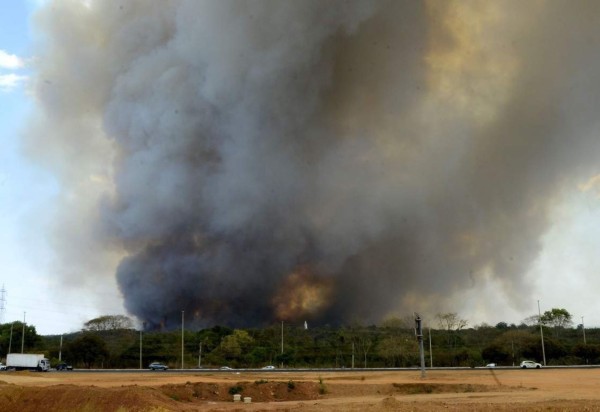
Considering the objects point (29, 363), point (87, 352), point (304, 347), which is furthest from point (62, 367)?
point (304, 347)

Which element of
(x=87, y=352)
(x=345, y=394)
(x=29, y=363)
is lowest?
(x=345, y=394)

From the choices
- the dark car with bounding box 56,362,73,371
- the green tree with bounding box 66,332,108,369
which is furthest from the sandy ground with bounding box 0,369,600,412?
the green tree with bounding box 66,332,108,369

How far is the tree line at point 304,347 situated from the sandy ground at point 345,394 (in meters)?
21.6

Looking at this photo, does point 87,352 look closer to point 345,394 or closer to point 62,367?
point 62,367

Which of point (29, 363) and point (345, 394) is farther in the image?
point (29, 363)

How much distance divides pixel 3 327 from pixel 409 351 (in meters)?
63.3

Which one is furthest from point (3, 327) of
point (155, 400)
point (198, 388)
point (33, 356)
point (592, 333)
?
point (592, 333)

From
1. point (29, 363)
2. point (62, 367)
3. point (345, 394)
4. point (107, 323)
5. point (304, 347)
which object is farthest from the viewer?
point (107, 323)

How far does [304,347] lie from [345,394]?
160 ft

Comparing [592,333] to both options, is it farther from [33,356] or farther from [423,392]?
[33,356]

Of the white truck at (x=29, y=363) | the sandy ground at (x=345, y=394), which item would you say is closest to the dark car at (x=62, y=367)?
the white truck at (x=29, y=363)

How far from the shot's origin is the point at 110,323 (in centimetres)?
12094

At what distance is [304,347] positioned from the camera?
9162 cm

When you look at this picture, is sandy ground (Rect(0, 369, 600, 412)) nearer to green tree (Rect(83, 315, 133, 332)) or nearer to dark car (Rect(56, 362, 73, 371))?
dark car (Rect(56, 362, 73, 371))
